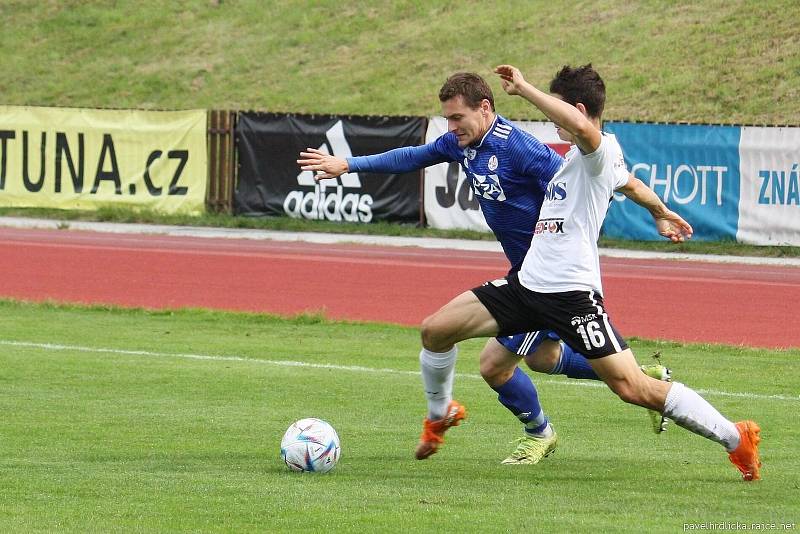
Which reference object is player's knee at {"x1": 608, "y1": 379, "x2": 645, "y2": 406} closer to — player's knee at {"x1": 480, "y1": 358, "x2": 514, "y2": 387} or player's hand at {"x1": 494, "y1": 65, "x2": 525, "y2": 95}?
player's knee at {"x1": 480, "y1": 358, "x2": 514, "y2": 387}

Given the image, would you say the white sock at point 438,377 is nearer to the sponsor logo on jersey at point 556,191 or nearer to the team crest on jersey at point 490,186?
the team crest on jersey at point 490,186

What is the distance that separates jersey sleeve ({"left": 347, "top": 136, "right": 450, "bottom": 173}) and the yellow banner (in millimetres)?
19594

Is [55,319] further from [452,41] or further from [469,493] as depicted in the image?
[452,41]

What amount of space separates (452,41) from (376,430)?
97.3 feet

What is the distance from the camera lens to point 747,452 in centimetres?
693

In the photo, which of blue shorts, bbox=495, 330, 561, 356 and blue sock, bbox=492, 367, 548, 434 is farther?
blue sock, bbox=492, 367, 548, 434

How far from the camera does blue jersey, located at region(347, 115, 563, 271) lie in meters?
7.49

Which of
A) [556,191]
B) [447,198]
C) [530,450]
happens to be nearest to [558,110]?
[556,191]

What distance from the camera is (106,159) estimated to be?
28.0 m

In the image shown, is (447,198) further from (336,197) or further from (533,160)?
(533,160)

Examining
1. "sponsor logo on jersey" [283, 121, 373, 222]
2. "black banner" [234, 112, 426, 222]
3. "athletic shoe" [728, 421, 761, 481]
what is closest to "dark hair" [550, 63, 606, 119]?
"athletic shoe" [728, 421, 761, 481]

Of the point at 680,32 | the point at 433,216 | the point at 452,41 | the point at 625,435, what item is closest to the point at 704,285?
the point at 433,216

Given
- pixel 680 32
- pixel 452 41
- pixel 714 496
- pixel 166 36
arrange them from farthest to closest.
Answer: pixel 166 36 < pixel 452 41 < pixel 680 32 < pixel 714 496

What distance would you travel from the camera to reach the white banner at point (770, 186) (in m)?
22.7
